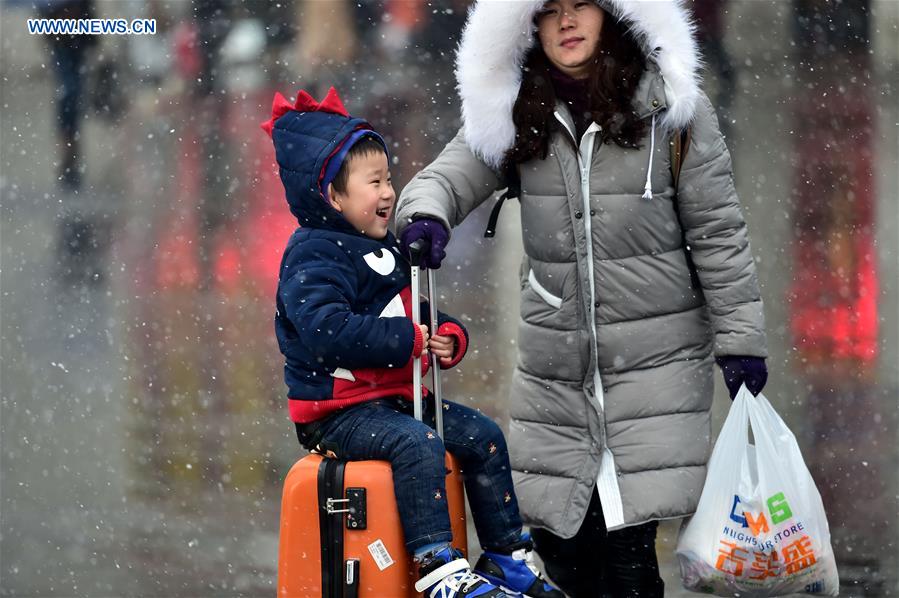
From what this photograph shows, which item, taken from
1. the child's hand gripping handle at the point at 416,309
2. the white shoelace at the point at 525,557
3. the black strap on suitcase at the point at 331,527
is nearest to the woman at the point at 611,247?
the child's hand gripping handle at the point at 416,309

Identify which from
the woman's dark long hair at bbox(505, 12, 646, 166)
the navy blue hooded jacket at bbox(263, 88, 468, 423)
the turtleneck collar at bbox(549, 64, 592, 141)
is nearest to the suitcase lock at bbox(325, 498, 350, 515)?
the navy blue hooded jacket at bbox(263, 88, 468, 423)

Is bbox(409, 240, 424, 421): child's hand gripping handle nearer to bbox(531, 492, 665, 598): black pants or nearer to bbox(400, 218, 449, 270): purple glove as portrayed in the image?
bbox(400, 218, 449, 270): purple glove

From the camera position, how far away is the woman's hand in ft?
11.7

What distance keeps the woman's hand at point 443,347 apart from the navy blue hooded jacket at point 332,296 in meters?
0.03

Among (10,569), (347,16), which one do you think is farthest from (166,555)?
(347,16)

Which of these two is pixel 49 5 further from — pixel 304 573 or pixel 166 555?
pixel 304 573

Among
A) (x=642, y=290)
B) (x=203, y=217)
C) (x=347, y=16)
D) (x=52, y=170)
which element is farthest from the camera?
(x=52, y=170)

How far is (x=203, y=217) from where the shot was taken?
502 inches

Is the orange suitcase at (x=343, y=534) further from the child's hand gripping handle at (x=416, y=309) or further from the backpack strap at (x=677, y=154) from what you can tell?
the backpack strap at (x=677, y=154)

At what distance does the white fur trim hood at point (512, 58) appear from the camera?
3799mm

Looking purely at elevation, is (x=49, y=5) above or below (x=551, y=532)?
above

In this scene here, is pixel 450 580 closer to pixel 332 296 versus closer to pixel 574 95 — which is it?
pixel 332 296

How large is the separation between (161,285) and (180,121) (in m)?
2.35

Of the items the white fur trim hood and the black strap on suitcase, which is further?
the white fur trim hood
